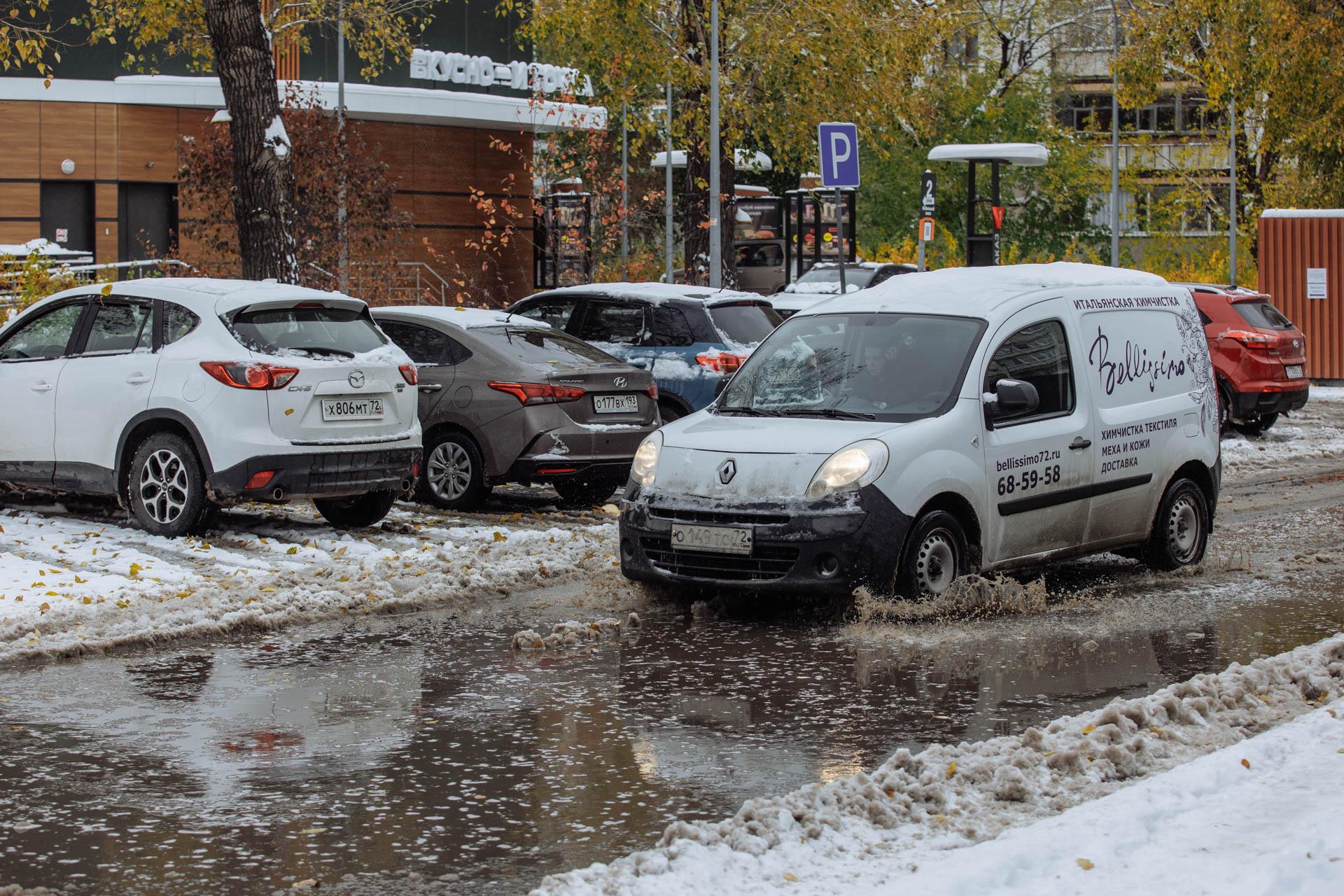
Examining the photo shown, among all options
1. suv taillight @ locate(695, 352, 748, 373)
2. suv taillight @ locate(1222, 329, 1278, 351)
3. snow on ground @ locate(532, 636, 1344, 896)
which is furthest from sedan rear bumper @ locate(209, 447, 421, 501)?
suv taillight @ locate(1222, 329, 1278, 351)

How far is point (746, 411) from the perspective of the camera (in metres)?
9.56

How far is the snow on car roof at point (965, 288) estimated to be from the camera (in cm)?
962

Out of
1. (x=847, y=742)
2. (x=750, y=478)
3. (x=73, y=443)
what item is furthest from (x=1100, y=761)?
(x=73, y=443)

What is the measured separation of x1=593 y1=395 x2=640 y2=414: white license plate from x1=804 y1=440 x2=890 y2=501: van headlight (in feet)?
15.5

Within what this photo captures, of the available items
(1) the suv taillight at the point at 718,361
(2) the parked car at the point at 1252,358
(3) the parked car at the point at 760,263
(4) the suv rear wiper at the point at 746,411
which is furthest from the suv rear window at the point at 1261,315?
(3) the parked car at the point at 760,263

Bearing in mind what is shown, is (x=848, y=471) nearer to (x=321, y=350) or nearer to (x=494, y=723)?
(x=494, y=723)

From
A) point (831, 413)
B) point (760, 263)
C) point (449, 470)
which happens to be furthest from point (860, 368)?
point (760, 263)

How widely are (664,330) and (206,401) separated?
18.8 ft

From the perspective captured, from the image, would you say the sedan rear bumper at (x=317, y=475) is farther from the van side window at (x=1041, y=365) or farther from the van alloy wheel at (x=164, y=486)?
the van side window at (x=1041, y=365)

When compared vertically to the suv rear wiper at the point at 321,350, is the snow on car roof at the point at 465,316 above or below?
above

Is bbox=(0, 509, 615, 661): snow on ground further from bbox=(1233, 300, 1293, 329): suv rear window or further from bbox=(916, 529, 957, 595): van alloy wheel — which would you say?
bbox=(1233, 300, 1293, 329): suv rear window

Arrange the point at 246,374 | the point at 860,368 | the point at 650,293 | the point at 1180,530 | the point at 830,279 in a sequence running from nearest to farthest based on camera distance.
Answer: the point at 860,368 → the point at 1180,530 → the point at 246,374 → the point at 650,293 → the point at 830,279

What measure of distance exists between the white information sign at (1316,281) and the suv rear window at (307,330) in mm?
20787

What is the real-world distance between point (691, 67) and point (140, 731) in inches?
795
